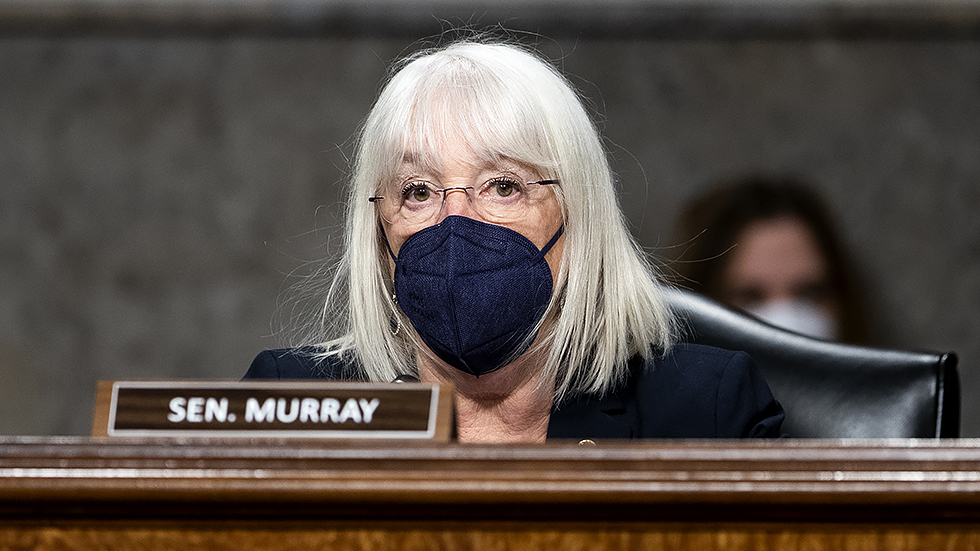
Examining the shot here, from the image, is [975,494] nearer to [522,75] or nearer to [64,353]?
[522,75]

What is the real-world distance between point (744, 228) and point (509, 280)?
1869mm

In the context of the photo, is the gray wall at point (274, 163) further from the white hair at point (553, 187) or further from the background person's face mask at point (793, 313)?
the white hair at point (553, 187)

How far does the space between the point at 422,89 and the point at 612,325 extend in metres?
0.42

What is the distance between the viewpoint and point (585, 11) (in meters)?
3.34

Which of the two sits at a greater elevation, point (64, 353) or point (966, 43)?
point (966, 43)

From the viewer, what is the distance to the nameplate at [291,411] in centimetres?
73

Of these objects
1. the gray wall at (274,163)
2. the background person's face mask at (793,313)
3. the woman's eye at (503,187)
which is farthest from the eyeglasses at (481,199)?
the gray wall at (274,163)

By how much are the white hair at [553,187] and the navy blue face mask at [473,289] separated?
0.22 ft

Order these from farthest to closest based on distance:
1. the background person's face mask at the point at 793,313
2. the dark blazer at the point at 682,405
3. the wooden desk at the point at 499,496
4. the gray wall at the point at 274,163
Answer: the gray wall at the point at 274,163 < the background person's face mask at the point at 793,313 < the dark blazer at the point at 682,405 < the wooden desk at the point at 499,496

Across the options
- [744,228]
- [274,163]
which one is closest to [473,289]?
[744,228]

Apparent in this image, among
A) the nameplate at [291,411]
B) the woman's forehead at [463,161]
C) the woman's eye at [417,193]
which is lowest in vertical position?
the nameplate at [291,411]

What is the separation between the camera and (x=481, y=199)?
1.31 meters

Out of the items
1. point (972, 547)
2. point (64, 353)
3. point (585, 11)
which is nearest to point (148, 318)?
point (64, 353)

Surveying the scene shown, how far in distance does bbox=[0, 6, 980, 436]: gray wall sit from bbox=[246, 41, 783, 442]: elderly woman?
1.89 metres
